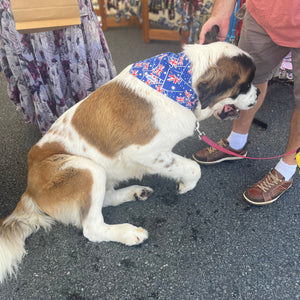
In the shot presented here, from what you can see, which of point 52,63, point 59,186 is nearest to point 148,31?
point 52,63

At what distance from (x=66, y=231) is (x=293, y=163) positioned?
5.56ft

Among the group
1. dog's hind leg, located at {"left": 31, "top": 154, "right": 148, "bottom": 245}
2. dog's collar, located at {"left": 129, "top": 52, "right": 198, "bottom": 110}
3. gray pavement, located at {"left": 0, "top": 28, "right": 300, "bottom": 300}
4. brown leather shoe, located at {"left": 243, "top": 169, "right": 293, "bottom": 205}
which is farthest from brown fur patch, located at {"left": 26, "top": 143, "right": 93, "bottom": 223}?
brown leather shoe, located at {"left": 243, "top": 169, "right": 293, "bottom": 205}

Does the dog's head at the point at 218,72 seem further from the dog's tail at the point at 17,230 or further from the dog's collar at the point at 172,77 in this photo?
the dog's tail at the point at 17,230

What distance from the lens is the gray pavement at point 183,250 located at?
4.83ft

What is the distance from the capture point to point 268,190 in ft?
6.16

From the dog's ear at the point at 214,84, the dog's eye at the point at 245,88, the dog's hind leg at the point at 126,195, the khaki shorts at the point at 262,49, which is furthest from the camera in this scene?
the dog's hind leg at the point at 126,195

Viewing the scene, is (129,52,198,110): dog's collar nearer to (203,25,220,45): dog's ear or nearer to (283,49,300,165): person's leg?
(203,25,220,45): dog's ear

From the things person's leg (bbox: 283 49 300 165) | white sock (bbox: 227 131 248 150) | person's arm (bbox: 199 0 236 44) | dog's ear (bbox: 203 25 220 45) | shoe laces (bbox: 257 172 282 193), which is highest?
person's arm (bbox: 199 0 236 44)

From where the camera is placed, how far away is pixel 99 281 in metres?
1.52

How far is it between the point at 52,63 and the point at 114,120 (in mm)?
1014

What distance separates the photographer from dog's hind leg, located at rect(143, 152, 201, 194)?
1652 millimetres

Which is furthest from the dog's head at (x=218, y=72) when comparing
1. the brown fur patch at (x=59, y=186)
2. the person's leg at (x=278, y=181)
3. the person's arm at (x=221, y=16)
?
the brown fur patch at (x=59, y=186)

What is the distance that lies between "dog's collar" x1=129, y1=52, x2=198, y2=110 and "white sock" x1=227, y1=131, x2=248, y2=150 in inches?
35.5

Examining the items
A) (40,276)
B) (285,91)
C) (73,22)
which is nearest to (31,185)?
(40,276)
